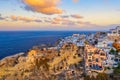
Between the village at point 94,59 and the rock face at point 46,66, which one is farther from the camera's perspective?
the rock face at point 46,66

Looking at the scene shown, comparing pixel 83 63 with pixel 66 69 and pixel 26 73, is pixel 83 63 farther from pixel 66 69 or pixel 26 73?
pixel 26 73

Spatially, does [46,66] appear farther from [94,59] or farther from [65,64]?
[94,59]

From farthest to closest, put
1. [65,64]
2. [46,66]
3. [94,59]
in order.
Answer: [65,64] < [46,66] < [94,59]

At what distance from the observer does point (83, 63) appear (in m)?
25.8

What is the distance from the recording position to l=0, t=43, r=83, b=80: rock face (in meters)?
24.1

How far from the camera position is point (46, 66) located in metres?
26.0

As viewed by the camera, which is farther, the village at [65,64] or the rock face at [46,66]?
the rock face at [46,66]

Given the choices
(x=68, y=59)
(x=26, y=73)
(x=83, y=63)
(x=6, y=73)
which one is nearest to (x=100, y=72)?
(x=83, y=63)

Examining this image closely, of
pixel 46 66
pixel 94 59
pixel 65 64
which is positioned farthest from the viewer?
pixel 65 64

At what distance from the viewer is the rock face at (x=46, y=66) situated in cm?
2412

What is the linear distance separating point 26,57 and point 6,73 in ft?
10.4

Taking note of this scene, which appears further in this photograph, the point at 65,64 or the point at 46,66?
the point at 65,64

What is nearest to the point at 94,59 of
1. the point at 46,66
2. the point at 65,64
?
the point at 65,64

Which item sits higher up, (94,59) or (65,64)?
(94,59)
